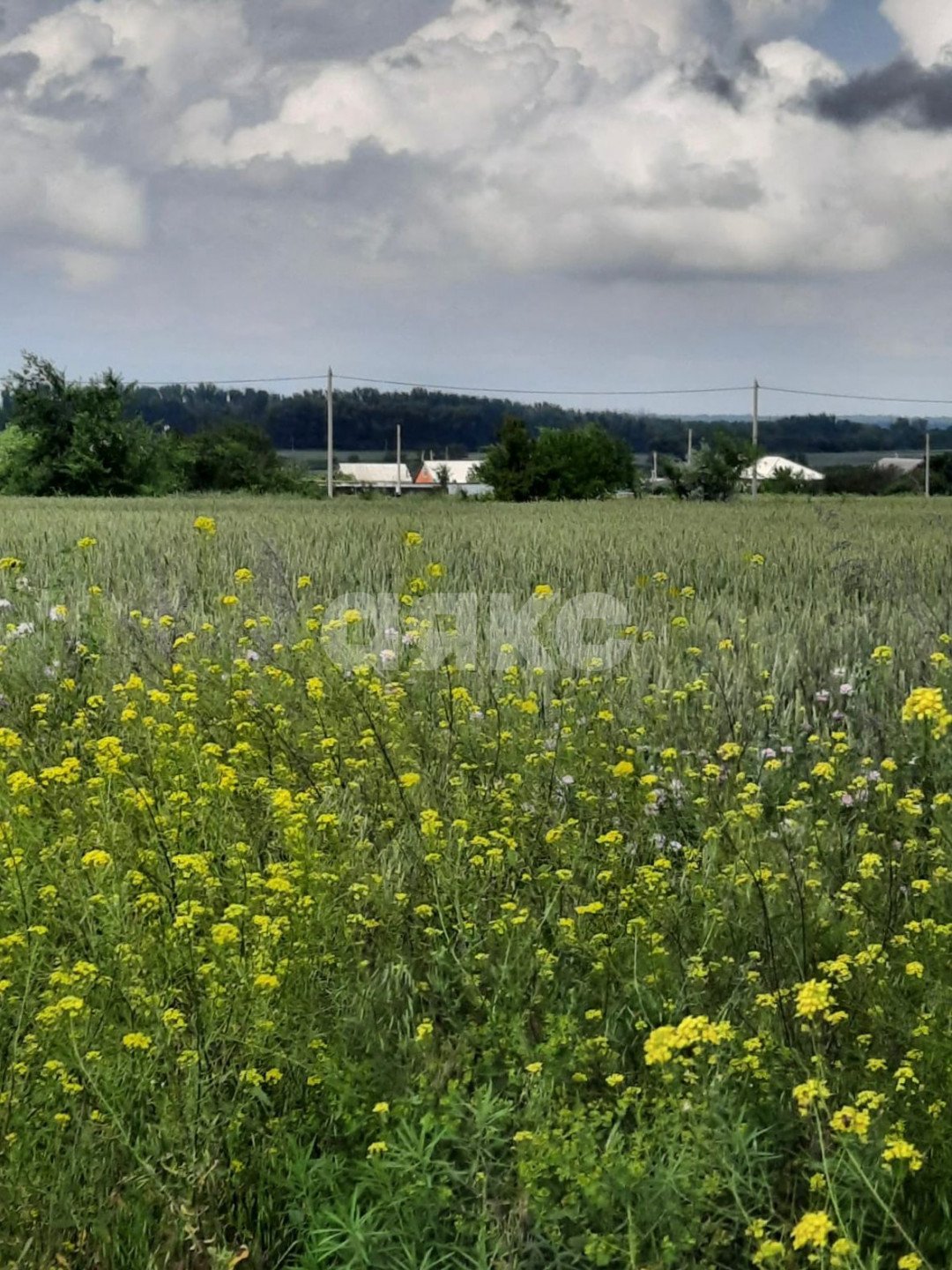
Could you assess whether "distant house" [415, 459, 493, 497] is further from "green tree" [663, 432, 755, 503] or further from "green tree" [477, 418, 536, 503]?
"green tree" [663, 432, 755, 503]

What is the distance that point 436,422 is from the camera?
581ft

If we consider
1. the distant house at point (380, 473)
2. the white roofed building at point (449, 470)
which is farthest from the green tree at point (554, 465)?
the distant house at point (380, 473)

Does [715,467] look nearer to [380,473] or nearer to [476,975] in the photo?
[476,975]

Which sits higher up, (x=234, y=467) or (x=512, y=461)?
(x=234, y=467)

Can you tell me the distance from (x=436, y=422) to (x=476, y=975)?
581 feet

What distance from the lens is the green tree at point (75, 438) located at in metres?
49.8

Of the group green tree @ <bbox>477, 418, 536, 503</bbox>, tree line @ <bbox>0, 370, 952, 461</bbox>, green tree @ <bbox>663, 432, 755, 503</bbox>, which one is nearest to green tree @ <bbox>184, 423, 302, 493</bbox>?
tree line @ <bbox>0, 370, 952, 461</bbox>

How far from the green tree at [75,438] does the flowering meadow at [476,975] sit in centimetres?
4694

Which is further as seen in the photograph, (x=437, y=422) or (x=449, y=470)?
(x=437, y=422)

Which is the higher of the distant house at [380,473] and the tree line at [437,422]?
the tree line at [437,422]

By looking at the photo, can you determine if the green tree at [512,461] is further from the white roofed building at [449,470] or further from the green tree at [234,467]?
the white roofed building at [449,470]

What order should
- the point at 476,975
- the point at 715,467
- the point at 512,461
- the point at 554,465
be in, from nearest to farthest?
1. the point at 476,975
2. the point at 715,467
3. the point at 512,461
4. the point at 554,465

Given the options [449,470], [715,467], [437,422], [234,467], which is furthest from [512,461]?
[437,422]

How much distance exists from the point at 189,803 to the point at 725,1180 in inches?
89.5
